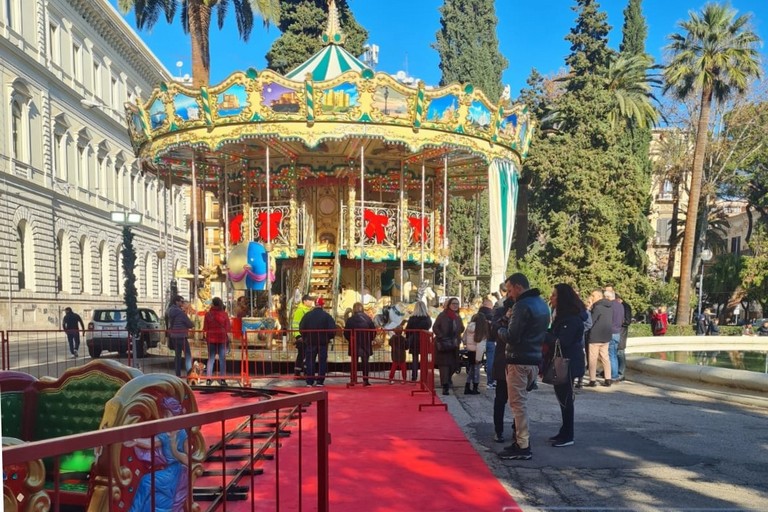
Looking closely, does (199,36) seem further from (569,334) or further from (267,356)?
(569,334)

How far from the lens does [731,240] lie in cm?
5747

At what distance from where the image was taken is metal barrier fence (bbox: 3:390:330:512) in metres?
2.02

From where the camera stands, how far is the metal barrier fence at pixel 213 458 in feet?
6.61

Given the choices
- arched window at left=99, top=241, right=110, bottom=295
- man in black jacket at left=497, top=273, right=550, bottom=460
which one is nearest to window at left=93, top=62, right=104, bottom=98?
arched window at left=99, top=241, right=110, bottom=295

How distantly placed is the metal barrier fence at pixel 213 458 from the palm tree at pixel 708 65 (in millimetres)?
23881

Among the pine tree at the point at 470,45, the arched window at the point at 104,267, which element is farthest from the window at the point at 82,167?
the pine tree at the point at 470,45

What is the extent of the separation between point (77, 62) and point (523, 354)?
39241 mm

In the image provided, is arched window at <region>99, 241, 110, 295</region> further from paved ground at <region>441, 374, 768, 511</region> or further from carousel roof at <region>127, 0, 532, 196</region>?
paved ground at <region>441, 374, 768, 511</region>

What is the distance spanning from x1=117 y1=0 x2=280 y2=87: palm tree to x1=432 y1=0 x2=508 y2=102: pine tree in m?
15.8

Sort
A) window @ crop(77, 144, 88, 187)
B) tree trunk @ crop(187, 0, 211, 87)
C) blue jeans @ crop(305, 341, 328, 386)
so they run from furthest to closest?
window @ crop(77, 144, 88, 187) < tree trunk @ crop(187, 0, 211, 87) < blue jeans @ crop(305, 341, 328, 386)

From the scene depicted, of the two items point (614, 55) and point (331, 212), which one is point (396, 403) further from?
point (614, 55)

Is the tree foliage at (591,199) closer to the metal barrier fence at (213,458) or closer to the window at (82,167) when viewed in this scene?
the metal barrier fence at (213,458)

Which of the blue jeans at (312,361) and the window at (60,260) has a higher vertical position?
the window at (60,260)

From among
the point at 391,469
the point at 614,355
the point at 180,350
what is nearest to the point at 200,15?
the point at 180,350
